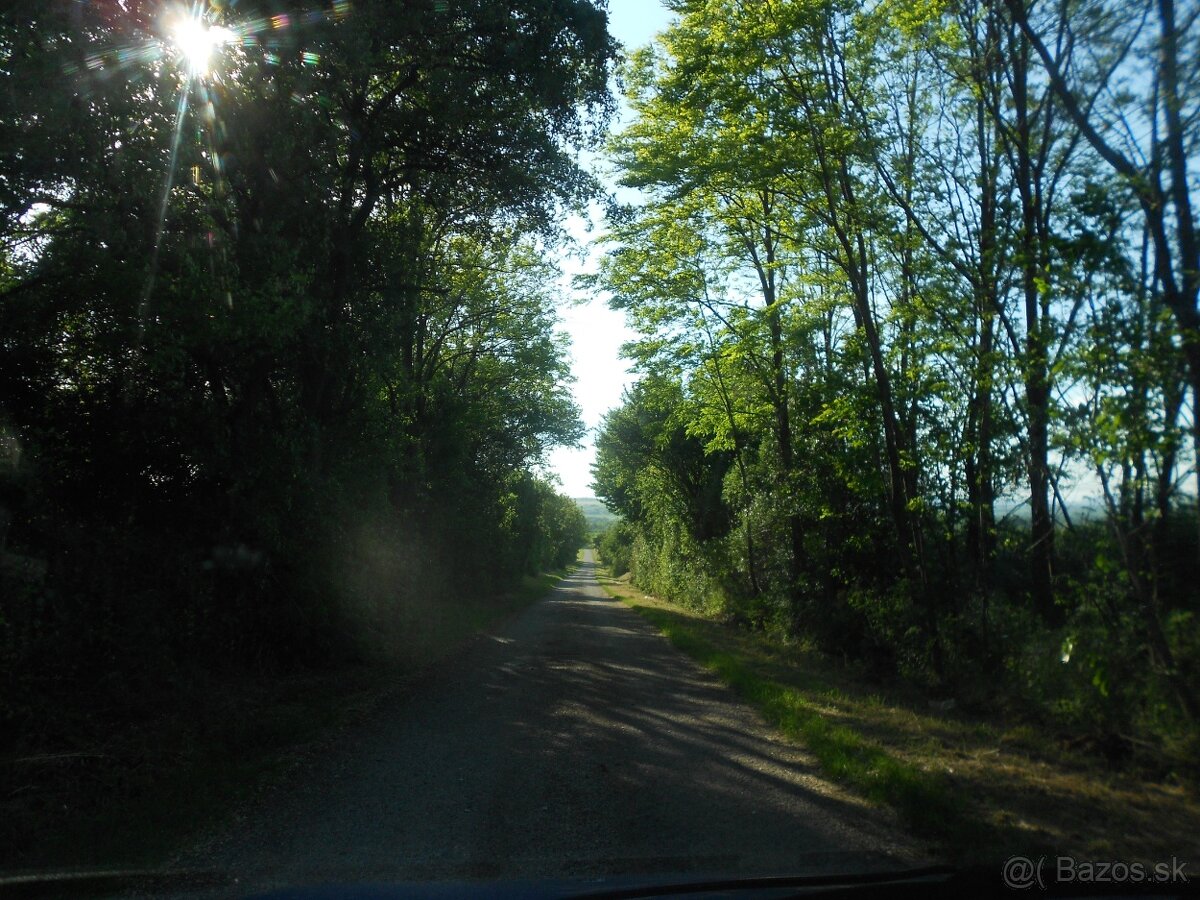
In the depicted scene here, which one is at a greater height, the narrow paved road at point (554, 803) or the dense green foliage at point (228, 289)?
the dense green foliage at point (228, 289)

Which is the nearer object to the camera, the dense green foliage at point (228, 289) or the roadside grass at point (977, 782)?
the roadside grass at point (977, 782)

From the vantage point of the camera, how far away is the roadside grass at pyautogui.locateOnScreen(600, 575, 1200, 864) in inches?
214

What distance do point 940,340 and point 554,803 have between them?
7116mm

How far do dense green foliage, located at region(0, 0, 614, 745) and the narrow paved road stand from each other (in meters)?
2.57

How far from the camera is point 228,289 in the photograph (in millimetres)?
8648

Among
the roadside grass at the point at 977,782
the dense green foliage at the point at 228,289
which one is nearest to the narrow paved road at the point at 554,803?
the roadside grass at the point at 977,782

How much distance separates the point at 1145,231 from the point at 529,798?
690 centimetres

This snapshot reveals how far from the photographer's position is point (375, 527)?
14.8m

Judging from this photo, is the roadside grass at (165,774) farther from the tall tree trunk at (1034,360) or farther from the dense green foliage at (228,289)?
the tall tree trunk at (1034,360)

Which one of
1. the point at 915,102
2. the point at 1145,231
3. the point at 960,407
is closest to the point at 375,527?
the point at 960,407

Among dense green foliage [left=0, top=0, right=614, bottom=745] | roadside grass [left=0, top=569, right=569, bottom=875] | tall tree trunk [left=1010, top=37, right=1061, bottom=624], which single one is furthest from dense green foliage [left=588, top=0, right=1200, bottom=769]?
Result: roadside grass [left=0, top=569, right=569, bottom=875]

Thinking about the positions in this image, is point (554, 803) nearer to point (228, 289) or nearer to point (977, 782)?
point (977, 782)

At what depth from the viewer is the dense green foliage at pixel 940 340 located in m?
6.46

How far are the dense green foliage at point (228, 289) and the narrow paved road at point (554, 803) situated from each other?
2.57 m
